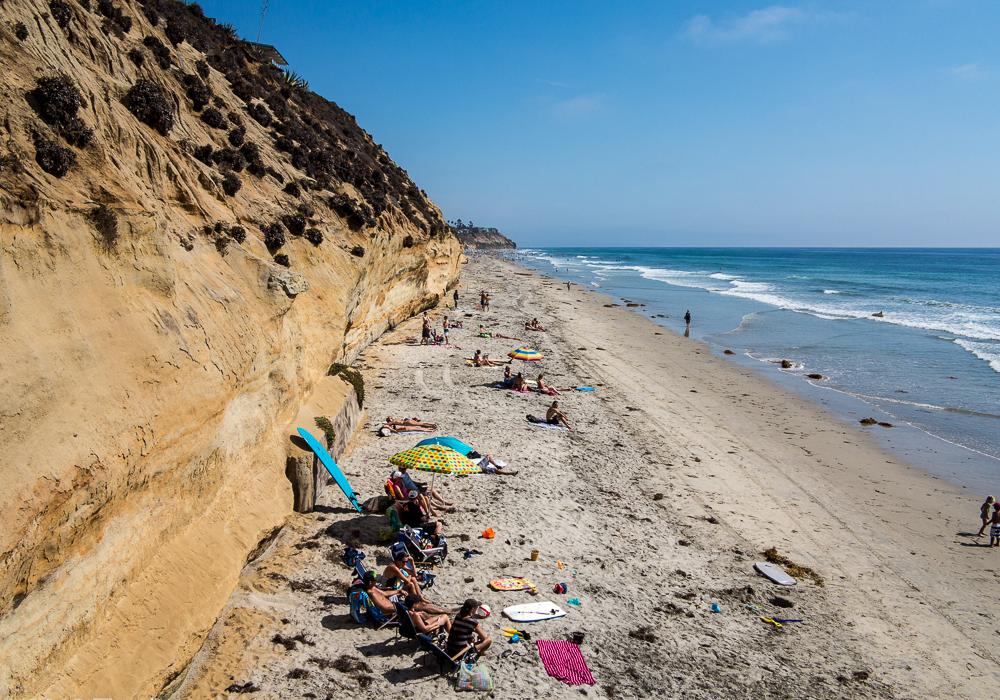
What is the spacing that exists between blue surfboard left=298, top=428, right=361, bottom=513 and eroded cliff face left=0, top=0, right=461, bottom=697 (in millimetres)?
581

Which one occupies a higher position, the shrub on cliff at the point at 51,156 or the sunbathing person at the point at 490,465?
the shrub on cliff at the point at 51,156

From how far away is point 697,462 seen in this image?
51.3 feet

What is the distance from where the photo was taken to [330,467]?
11.7m

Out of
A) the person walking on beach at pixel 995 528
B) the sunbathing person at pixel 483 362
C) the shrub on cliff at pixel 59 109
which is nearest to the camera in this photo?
the shrub on cliff at pixel 59 109

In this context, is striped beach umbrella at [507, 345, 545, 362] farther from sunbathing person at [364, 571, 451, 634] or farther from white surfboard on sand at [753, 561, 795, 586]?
sunbathing person at [364, 571, 451, 634]

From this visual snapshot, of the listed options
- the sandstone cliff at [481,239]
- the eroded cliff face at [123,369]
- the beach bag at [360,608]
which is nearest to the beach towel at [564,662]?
the beach bag at [360,608]

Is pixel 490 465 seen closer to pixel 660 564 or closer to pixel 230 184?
pixel 660 564

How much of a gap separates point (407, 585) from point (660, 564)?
15.7 feet

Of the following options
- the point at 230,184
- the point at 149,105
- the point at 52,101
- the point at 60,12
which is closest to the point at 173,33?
the point at 230,184

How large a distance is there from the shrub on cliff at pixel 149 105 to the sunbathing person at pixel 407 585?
9065 mm

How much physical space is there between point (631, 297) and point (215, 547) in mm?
51355

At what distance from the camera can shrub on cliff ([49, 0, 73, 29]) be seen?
962cm

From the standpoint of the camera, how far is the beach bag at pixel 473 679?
746 cm

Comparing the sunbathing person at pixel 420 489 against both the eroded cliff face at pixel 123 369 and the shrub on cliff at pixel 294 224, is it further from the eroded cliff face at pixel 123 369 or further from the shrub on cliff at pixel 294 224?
the shrub on cliff at pixel 294 224
